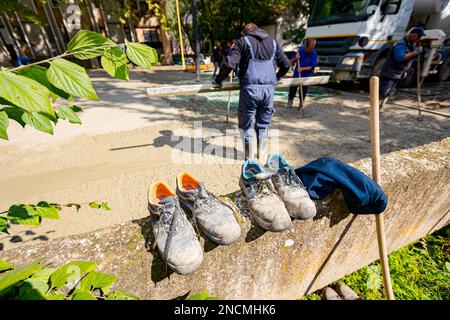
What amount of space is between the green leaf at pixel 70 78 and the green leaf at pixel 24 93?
7 cm

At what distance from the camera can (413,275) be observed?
2.10m

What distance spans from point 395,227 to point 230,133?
337cm

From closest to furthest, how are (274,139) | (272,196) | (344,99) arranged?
(272,196)
(274,139)
(344,99)

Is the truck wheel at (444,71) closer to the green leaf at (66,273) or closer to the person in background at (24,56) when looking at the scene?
the green leaf at (66,273)

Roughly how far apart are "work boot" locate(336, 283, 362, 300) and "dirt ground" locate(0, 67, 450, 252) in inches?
63.0

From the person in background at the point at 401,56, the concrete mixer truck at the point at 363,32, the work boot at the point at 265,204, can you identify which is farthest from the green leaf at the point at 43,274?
the concrete mixer truck at the point at 363,32

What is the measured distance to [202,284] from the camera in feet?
3.76

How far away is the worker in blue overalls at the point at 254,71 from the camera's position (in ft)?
9.39

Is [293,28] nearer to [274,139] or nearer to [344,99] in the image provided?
[344,99]

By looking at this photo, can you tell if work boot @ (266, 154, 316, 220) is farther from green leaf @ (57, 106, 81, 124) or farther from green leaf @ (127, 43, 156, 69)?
green leaf @ (57, 106, 81, 124)

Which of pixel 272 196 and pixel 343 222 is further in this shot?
pixel 343 222

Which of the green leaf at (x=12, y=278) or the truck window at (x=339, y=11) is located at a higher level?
the truck window at (x=339, y=11)

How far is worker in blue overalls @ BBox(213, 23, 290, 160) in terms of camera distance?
2.86 metres
